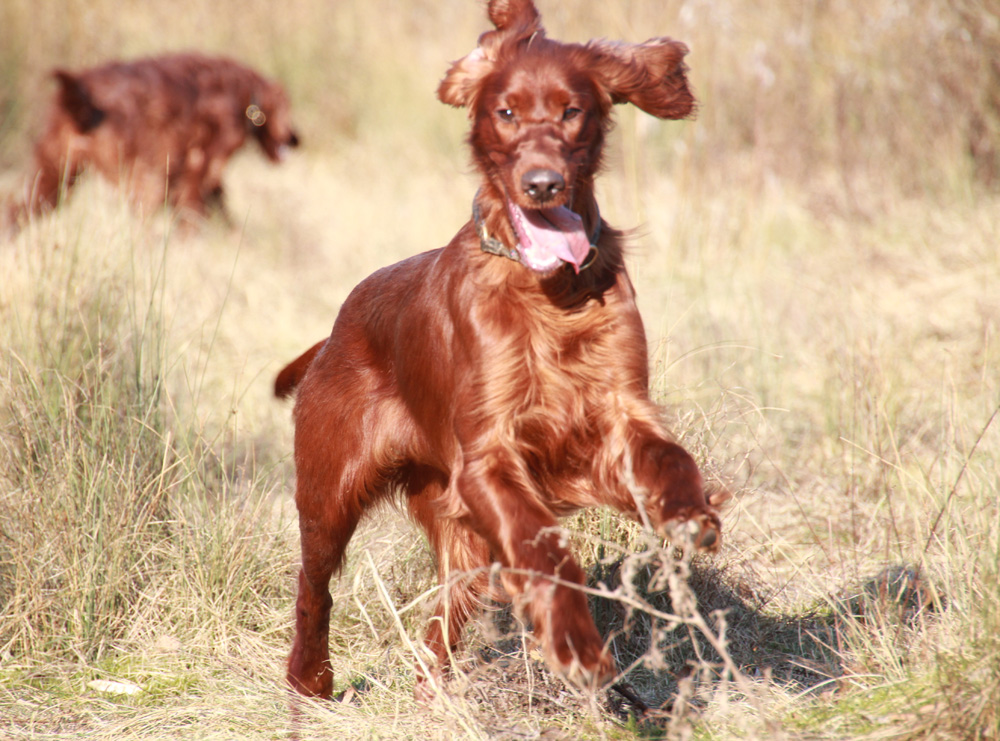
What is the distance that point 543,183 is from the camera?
2.20 metres

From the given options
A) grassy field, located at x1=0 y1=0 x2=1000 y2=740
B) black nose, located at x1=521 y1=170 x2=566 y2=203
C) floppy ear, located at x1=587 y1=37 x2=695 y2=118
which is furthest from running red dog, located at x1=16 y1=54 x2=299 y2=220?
black nose, located at x1=521 y1=170 x2=566 y2=203

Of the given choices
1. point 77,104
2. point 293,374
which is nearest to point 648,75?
point 293,374

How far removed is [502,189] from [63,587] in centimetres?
174

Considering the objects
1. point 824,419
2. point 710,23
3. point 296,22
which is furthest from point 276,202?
point 824,419

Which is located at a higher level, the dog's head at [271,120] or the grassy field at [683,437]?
the dog's head at [271,120]

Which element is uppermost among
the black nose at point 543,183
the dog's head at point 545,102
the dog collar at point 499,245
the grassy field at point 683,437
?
the dog's head at point 545,102

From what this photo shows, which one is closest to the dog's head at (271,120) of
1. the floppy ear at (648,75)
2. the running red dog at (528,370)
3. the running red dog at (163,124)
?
the running red dog at (163,124)

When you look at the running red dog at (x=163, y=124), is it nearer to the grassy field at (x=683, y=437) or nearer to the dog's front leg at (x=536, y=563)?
the grassy field at (x=683, y=437)

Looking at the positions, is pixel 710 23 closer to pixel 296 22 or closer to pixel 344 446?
pixel 344 446

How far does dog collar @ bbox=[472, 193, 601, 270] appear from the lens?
2.41m

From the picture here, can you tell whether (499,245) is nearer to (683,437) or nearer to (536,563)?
(536,563)

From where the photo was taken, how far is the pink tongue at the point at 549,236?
2330 mm

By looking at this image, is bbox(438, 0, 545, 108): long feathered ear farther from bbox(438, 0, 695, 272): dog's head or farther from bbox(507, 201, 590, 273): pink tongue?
bbox(507, 201, 590, 273): pink tongue

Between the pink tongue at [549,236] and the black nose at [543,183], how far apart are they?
0.50ft
